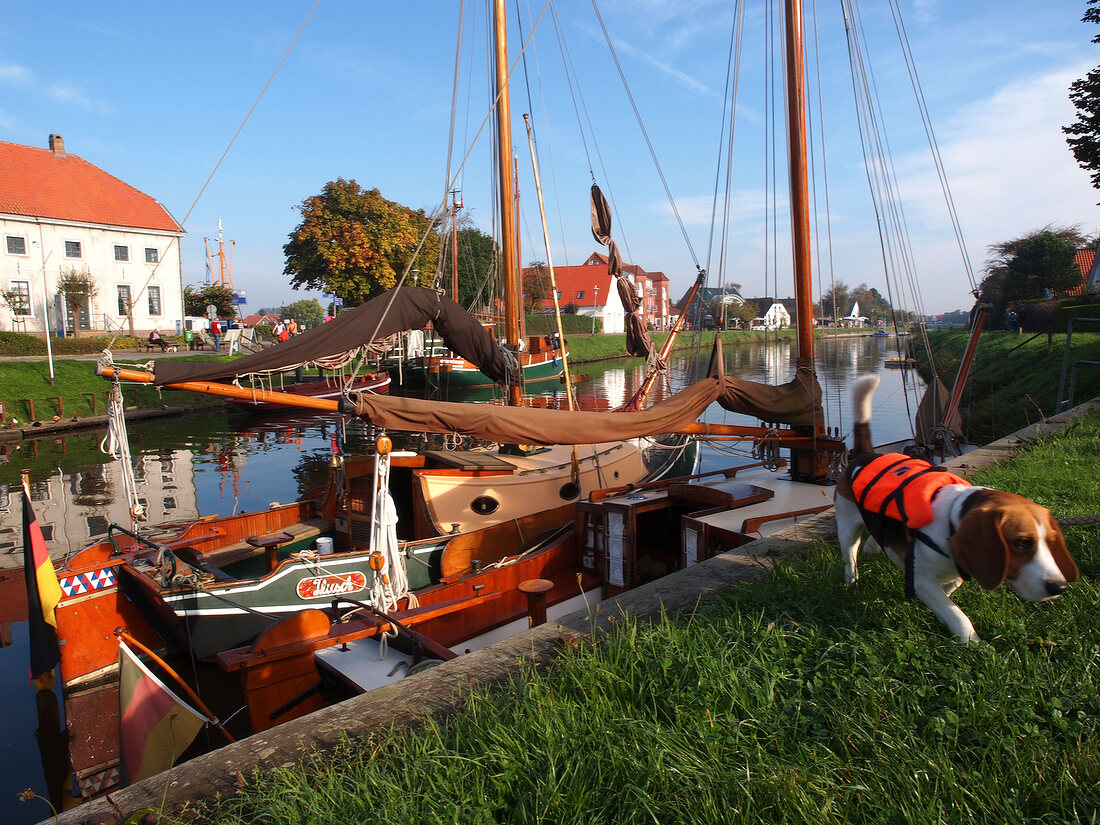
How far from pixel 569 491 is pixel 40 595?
Result: 20.0ft

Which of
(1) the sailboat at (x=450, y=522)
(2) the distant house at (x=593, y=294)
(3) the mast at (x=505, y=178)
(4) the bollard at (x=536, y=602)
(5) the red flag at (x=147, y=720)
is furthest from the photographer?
(2) the distant house at (x=593, y=294)

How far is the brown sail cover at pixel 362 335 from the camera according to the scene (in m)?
6.85

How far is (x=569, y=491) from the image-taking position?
31.7ft

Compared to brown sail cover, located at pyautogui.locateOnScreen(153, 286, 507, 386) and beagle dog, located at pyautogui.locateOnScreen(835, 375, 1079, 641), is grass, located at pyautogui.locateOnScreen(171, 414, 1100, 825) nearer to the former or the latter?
beagle dog, located at pyautogui.locateOnScreen(835, 375, 1079, 641)

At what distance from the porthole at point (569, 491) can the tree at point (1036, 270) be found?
33.6m

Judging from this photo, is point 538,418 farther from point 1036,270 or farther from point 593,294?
point 593,294

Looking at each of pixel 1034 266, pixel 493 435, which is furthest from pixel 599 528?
pixel 1034 266

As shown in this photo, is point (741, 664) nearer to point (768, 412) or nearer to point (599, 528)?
point (599, 528)

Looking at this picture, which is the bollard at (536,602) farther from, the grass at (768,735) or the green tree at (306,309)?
the green tree at (306,309)

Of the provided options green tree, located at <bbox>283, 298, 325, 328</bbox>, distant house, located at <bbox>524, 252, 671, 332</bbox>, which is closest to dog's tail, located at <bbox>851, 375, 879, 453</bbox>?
distant house, located at <bbox>524, 252, 671, 332</bbox>

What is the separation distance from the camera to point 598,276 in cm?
7631

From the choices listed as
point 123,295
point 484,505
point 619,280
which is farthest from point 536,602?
point 123,295

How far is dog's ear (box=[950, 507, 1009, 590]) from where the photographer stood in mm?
2670

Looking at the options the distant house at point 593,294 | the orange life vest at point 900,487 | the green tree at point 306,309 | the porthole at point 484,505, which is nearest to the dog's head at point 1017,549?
the orange life vest at point 900,487
